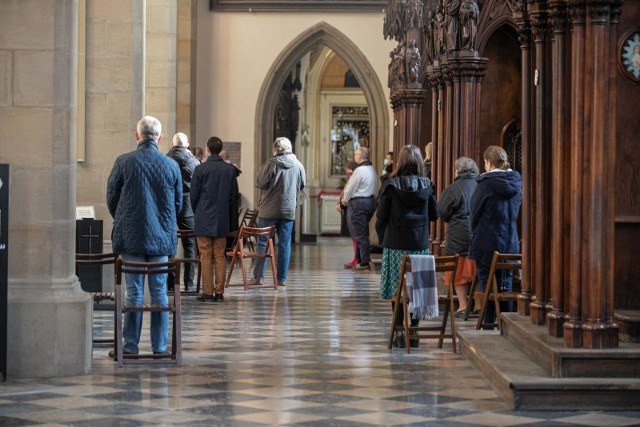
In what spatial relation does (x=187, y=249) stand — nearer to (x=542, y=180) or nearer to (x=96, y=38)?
(x=96, y=38)

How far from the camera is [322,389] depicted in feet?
27.4

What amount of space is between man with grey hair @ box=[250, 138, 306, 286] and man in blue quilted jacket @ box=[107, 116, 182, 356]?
20.6ft

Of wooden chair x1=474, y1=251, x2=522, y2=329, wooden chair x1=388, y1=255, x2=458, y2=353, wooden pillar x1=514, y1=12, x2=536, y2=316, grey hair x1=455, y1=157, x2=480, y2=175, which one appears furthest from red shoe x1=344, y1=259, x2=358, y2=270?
wooden pillar x1=514, y1=12, x2=536, y2=316

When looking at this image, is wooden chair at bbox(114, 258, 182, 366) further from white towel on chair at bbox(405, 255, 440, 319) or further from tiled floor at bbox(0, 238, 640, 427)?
white towel on chair at bbox(405, 255, 440, 319)

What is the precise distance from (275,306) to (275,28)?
13.7m

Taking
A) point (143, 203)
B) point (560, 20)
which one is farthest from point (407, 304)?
point (560, 20)

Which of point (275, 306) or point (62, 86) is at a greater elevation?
point (62, 86)

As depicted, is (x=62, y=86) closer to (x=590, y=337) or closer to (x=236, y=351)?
(x=236, y=351)

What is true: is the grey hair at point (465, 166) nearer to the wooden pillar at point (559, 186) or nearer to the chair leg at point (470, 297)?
the chair leg at point (470, 297)

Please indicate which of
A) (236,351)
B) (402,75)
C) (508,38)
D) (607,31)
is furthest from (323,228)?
(607,31)

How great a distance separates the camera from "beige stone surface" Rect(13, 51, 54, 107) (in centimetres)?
887

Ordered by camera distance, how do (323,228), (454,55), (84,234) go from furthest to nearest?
1. (323,228)
2. (454,55)
3. (84,234)

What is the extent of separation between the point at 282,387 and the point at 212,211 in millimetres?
6179

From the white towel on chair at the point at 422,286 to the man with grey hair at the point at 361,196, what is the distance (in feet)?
31.1
